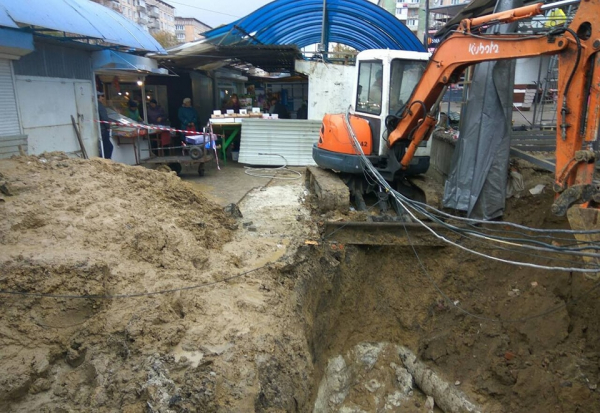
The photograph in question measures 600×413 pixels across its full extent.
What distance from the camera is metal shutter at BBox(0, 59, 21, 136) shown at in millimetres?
7113

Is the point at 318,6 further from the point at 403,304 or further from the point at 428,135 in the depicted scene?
the point at 403,304

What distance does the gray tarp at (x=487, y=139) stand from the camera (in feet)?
19.3

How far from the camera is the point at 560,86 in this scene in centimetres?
416

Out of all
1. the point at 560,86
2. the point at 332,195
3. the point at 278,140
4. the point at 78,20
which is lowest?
the point at 332,195

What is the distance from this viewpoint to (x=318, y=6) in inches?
502

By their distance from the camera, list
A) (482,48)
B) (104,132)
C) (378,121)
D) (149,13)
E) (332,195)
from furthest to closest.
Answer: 1. (149,13)
2. (104,132)
3. (378,121)
4. (332,195)
5. (482,48)

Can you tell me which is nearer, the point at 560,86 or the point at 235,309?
the point at 235,309

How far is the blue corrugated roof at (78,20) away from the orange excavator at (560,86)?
5.65m

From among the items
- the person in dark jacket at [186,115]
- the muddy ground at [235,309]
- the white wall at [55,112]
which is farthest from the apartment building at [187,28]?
the muddy ground at [235,309]

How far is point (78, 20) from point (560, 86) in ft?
26.5

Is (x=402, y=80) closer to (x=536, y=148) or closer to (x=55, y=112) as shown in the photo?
(x=536, y=148)

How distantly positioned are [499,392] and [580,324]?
1.20 meters

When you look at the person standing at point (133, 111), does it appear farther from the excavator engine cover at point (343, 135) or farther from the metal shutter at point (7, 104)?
the excavator engine cover at point (343, 135)

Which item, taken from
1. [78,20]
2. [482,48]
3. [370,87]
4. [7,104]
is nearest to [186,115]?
[78,20]
